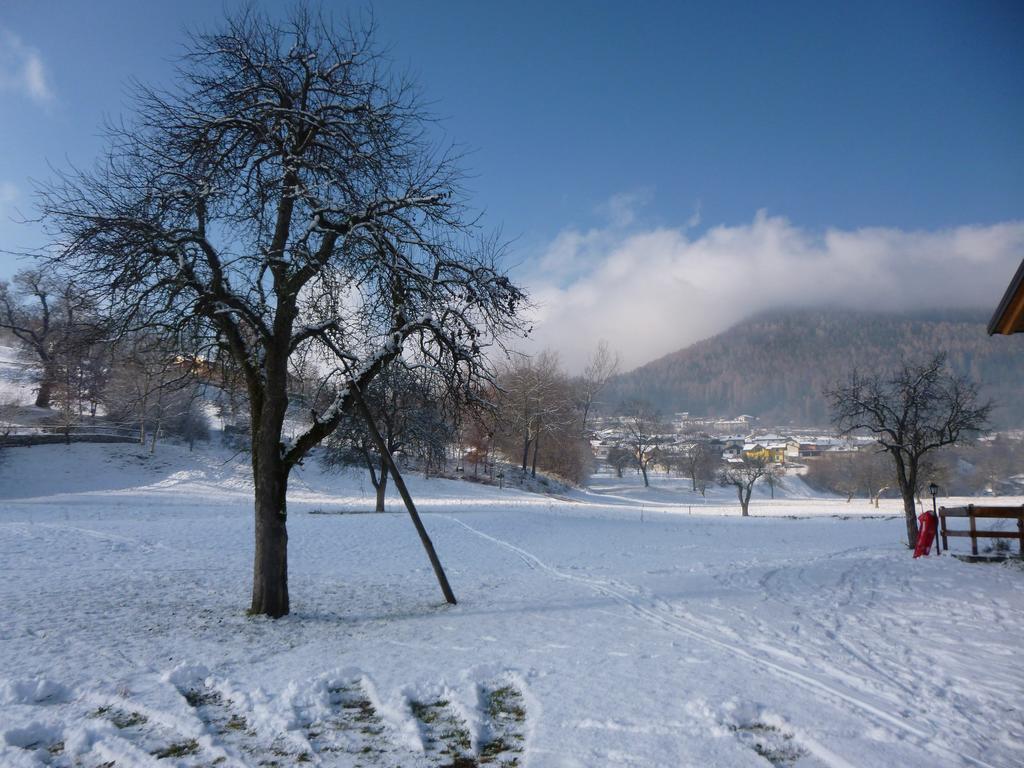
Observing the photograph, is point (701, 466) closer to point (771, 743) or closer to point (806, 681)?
point (806, 681)

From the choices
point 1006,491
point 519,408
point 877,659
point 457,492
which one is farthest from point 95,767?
point 1006,491

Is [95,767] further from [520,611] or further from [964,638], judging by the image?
[964,638]

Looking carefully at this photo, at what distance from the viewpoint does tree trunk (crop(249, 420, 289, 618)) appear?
28.6ft

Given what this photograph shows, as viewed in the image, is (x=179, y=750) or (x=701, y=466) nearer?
(x=179, y=750)

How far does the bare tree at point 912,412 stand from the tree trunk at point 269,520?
1984cm

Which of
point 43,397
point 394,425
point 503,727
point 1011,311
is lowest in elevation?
point 503,727

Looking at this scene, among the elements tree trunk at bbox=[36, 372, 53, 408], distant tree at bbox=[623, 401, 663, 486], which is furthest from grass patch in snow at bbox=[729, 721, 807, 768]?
distant tree at bbox=[623, 401, 663, 486]

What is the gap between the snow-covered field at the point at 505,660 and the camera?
15.1 ft

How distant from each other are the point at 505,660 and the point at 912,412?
787 inches

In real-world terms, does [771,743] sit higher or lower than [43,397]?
lower

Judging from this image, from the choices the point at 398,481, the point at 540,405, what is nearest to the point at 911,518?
the point at 398,481

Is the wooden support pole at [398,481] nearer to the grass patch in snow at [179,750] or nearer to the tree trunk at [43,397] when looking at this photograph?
the grass patch in snow at [179,750]

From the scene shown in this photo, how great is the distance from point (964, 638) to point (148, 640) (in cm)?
1075

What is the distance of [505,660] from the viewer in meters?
6.86
